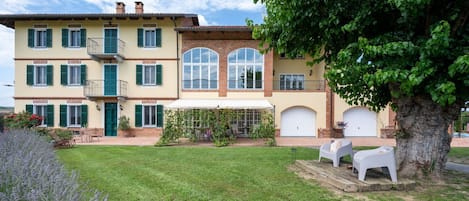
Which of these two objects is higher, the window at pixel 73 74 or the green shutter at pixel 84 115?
the window at pixel 73 74

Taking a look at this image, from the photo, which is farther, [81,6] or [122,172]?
[81,6]

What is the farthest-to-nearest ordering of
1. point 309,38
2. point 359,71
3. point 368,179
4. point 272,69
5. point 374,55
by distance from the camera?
point 272,69 < point 309,38 < point 368,179 < point 359,71 < point 374,55

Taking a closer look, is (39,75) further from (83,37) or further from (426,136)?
(426,136)

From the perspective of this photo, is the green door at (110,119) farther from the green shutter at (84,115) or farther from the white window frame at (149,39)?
the white window frame at (149,39)

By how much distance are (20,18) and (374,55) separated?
85.3 feet

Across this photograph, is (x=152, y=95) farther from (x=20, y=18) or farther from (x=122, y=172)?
(x=122, y=172)

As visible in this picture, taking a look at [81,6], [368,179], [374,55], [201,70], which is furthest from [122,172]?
[81,6]

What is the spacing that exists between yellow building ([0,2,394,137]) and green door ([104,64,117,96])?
0.25 feet

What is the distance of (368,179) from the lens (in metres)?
7.01

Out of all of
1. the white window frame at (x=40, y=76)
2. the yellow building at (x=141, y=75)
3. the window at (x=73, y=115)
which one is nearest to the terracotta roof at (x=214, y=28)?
the yellow building at (x=141, y=75)

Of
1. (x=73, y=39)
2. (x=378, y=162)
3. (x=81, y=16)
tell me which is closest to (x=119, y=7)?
(x=81, y=16)

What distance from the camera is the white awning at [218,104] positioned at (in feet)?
60.8

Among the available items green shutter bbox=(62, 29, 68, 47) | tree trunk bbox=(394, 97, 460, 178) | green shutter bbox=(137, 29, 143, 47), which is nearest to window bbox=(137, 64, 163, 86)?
green shutter bbox=(137, 29, 143, 47)

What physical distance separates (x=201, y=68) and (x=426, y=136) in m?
17.0
